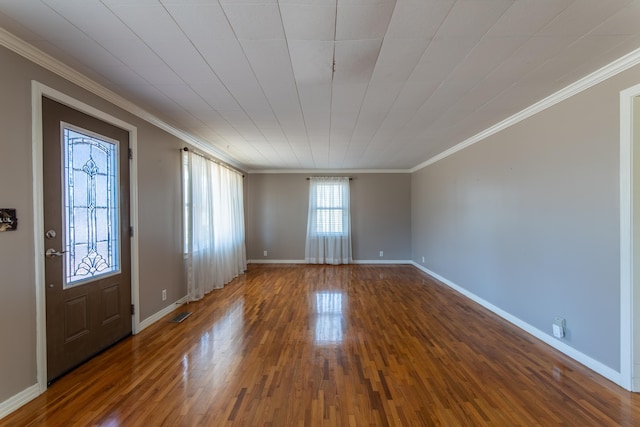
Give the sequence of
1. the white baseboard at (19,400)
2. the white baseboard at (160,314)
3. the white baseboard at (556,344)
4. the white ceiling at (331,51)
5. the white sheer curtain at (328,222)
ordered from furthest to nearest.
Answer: the white sheer curtain at (328,222) < the white baseboard at (160,314) < the white baseboard at (556,344) < the white baseboard at (19,400) < the white ceiling at (331,51)

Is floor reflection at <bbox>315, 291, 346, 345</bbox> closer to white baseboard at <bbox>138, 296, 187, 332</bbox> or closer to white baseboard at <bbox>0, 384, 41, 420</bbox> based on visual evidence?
white baseboard at <bbox>138, 296, 187, 332</bbox>

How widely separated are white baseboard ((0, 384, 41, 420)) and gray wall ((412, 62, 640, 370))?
14.0ft

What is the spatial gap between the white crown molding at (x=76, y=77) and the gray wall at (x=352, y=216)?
11.0 ft

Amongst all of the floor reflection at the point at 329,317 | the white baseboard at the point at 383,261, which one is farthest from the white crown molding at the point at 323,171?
the floor reflection at the point at 329,317

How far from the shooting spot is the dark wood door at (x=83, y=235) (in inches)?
80.7

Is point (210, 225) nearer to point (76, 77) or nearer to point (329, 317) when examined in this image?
point (329, 317)

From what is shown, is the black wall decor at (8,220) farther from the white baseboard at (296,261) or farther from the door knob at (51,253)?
the white baseboard at (296,261)

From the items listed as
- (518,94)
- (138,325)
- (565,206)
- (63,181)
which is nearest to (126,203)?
(63,181)

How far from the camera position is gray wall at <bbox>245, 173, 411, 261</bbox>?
6.96 metres

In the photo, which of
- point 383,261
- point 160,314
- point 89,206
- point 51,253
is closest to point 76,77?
point 89,206

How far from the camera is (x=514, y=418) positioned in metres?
1.70

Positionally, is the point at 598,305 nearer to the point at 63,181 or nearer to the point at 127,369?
the point at 127,369

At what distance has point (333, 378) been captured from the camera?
2131 millimetres

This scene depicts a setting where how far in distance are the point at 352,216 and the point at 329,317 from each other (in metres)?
3.86
